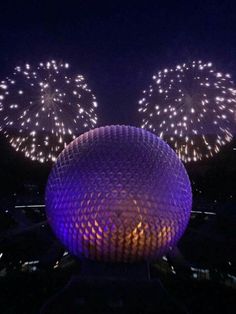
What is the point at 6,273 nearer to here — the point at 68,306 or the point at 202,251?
the point at 68,306

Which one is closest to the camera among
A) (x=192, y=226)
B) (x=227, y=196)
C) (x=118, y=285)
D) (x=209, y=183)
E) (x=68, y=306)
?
(x=68, y=306)

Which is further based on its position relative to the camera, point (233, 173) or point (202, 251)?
point (233, 173)

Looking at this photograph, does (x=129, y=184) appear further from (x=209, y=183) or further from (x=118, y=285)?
(x=209, y=183)

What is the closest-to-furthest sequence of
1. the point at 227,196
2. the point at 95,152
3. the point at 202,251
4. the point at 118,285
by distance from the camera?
1. the point at 118,285
2. the point at 95,152
3. the point at 202,251
4. the point at 227,196

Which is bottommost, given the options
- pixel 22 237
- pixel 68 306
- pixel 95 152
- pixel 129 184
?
pixel 68 306

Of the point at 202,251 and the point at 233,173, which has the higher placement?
the point at 233,173

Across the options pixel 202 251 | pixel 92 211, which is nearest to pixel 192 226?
pixel 202 251
